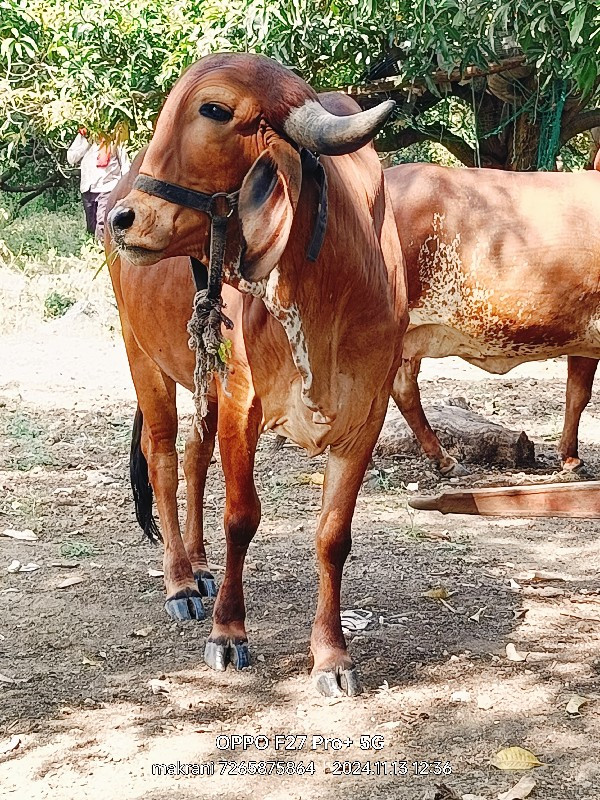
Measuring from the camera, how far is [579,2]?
3.95 meters

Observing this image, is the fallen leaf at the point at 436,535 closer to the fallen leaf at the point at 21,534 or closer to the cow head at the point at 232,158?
the fallen leaf at the point at 21,534

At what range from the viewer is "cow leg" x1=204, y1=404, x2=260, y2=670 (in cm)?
367

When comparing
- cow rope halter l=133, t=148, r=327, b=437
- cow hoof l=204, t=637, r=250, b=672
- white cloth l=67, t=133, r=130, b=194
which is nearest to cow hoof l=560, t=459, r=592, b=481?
cow hoof l=204, t=637, r=250, b=672

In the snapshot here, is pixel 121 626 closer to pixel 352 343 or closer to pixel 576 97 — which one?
pixel 352 343

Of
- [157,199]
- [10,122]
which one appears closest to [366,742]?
[157,199]

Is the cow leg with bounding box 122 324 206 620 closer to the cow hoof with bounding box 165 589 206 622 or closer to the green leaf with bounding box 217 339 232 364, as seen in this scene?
the cow hoof with bounding box 165 589 206 622

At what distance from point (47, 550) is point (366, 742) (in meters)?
2.41

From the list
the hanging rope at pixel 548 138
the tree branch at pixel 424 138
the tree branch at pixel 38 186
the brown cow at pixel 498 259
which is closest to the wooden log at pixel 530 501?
the brown cow at pixel 498 259

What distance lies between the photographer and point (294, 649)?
158 inches

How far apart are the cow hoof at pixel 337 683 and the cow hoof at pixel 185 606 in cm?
87

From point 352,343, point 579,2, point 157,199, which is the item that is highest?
point 579,2

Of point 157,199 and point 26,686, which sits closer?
point 157,199

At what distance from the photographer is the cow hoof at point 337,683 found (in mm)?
3605

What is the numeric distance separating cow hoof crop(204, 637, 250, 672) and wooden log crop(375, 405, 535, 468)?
304cm
